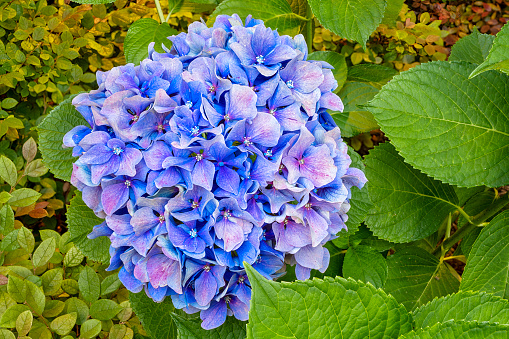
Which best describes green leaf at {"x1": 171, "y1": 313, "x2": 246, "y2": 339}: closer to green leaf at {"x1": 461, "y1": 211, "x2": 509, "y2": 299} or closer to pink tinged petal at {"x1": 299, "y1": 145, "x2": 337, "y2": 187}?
pink tinged petal at {"x1": 299, "y1": 145, "x2": 337, "y2": 187}

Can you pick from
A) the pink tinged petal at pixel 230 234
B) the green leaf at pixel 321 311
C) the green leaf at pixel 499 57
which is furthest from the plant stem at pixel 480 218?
the pink tinged petal at pixel 230 234

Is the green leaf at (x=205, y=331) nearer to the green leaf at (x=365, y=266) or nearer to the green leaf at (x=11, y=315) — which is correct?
the green leaf at (x=365, y=266)

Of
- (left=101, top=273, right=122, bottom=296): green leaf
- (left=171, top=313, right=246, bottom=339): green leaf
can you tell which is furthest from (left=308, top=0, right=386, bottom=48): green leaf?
(left=101, top=273, right=122, bottom=296): green leaf

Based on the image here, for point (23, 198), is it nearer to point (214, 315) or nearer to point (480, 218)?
point (214, 315)

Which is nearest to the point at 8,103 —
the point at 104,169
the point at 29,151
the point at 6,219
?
the point at 29,151

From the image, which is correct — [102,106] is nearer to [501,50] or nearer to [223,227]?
[223,227]
